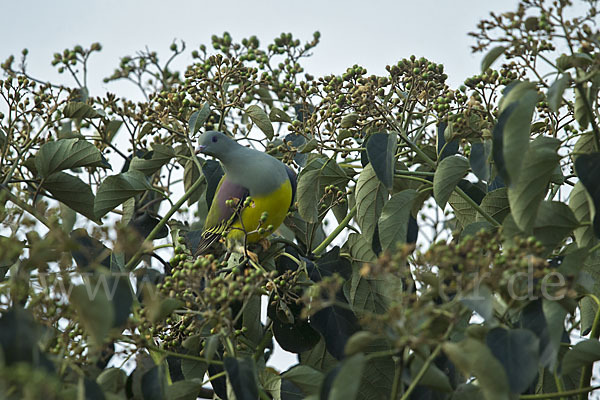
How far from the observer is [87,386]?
1.22 meters

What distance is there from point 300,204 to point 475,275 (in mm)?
940

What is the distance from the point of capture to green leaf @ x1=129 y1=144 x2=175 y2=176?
256 centimetres

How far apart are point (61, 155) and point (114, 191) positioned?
209 mm

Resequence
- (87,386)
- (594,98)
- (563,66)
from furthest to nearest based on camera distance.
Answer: (594,98), (563,66), (87,386)

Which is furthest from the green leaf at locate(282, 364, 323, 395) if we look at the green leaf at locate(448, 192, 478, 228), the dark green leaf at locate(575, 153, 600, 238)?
the green leaf at locate(448, 192, 478, 228)

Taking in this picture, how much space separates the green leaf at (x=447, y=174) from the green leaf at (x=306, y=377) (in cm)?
57

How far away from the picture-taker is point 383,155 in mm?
1828

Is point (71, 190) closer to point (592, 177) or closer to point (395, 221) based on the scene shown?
point (395, 221)

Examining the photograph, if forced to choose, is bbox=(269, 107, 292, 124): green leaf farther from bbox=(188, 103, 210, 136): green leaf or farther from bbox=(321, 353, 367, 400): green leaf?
bbox=(321, 353, 367, 400): green leaf

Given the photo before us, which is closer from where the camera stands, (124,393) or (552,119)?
(124,393)

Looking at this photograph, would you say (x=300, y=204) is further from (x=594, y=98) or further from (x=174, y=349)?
(x=594, y=98)

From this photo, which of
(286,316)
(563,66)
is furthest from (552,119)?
(286,316)

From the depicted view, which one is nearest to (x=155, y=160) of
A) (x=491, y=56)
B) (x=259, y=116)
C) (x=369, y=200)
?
(x=259, y=116)

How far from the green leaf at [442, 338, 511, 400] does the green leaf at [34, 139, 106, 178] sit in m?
1.52
